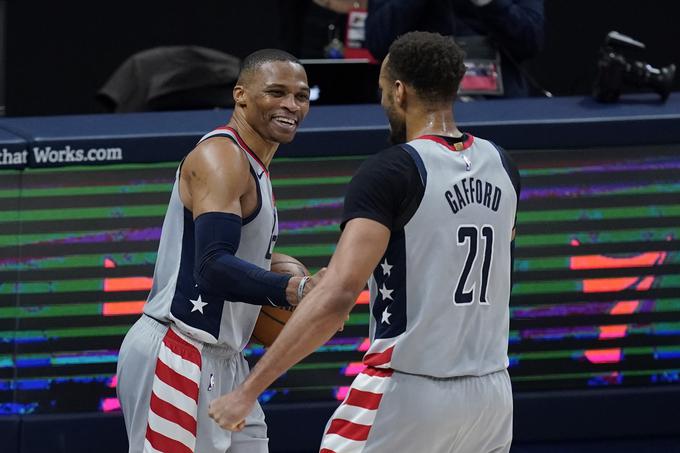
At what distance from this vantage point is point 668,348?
20.0 feet

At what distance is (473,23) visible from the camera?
6766 mm

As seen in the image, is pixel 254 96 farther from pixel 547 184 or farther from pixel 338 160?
pixel 547 184

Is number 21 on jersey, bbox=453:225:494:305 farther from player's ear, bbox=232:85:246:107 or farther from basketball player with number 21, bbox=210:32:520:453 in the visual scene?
player's ear, bbox=232:85:246:107

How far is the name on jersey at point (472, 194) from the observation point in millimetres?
4125

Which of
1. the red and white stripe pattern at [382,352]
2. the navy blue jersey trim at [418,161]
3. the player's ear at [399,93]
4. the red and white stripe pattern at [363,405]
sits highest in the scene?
the player's ear at [399,93]

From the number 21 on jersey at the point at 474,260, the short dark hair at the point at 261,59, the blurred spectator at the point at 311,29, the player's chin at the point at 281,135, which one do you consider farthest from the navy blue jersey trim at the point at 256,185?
the blurred spectator at the point at 311,29

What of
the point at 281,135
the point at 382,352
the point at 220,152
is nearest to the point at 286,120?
the point at 281,135

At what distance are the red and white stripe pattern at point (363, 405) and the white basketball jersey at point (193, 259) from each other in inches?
26.5

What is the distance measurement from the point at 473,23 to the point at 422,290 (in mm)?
2898

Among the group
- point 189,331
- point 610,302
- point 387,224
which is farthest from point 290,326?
point 610,302

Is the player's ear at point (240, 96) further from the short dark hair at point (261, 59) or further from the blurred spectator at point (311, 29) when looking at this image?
the blurred spectator at point (311, 29)

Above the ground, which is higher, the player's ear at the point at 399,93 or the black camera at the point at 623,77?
the player's ear at the point at 399,93

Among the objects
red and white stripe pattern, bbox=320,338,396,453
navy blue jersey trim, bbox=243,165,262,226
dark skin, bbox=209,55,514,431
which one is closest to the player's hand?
dark skin, bbox=209,55,514,431

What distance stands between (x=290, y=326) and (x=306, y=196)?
193cm
